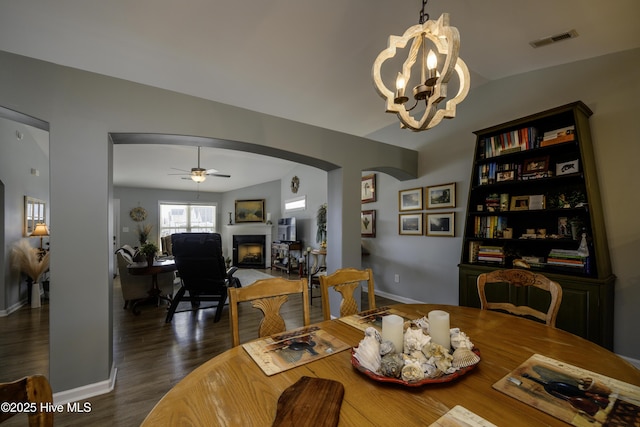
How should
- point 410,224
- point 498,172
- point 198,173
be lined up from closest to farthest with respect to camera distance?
1. point 498,172
2. point 410,224
3. point 198,173

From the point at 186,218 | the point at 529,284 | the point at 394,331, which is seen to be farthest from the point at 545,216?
the point at 186,218

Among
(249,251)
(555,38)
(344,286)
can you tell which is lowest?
(249,251)

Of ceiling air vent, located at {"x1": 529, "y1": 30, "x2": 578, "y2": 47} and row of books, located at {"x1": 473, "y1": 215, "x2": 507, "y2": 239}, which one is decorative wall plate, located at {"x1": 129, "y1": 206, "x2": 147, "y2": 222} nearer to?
row of books, located at {"x1": 473, "y1": 215, "x2": 507, "y2": 239}

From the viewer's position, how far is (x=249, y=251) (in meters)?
8.25

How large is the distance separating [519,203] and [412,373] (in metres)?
2.80

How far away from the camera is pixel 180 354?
8.59 ft

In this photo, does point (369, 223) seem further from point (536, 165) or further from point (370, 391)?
point (370, 391)

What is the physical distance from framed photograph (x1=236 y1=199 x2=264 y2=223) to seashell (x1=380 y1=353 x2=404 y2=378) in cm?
788

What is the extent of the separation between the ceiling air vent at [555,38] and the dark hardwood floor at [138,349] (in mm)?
3856

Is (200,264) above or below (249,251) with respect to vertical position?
above

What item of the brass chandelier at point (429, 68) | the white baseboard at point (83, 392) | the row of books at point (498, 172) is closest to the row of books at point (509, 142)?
the row of books at point (498, 172)

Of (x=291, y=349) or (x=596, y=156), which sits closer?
(x=291, y=349)

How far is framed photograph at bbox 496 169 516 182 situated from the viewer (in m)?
2.83

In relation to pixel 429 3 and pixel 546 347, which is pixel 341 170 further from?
pixel 546 347
